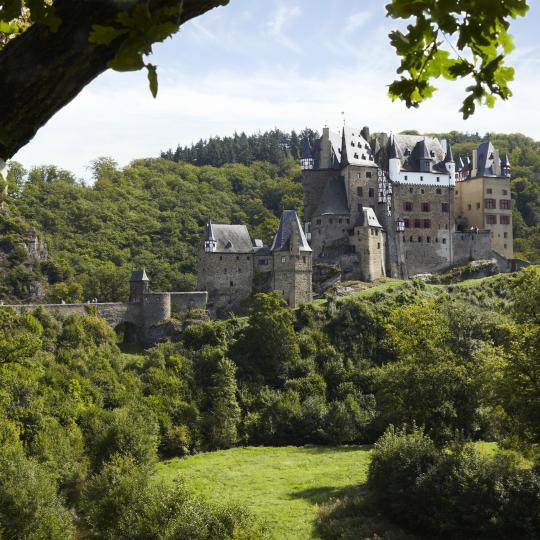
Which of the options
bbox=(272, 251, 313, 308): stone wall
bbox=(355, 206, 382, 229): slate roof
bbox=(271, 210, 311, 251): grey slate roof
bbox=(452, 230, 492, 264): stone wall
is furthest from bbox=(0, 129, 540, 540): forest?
A: bbox=(452, 230, 492, 264): stone wall

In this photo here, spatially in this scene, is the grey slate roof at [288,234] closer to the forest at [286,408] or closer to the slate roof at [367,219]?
the forest at [286,408]

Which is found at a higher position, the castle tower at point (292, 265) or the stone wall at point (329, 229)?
the stone wall at point (329, 229)

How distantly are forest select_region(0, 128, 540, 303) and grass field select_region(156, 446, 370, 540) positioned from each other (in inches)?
993

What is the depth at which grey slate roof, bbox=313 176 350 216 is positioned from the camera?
57812 millimetres

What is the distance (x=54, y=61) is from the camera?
329cm

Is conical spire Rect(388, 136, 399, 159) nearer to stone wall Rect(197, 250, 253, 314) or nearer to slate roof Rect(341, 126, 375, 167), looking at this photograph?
slate roof Rect(341, 126, 375, 167)

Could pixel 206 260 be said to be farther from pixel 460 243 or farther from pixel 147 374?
pixel 460 243

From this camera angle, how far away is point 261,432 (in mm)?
43406

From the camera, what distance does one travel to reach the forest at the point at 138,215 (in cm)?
6378

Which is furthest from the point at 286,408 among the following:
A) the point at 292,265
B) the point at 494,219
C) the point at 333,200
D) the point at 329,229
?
the point at 494,219

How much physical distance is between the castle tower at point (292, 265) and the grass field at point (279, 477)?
13.9 meters

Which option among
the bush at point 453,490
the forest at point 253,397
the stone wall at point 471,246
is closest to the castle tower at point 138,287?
the forest at point 253,397

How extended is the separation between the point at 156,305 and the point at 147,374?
760 cm

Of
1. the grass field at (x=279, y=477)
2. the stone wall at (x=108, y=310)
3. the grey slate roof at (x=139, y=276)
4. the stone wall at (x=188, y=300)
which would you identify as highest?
the grey slate roof at (x=139, y=276)
